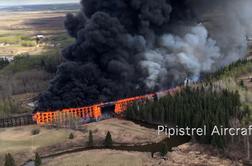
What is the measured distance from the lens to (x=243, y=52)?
437 feet

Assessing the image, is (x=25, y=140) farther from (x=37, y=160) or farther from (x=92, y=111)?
(x=92, y=111)

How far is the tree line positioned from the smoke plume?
9445 mm

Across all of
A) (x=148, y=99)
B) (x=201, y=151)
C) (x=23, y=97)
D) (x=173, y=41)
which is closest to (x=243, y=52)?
(x=173, y=41)

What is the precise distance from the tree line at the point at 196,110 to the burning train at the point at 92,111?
2.99 meters

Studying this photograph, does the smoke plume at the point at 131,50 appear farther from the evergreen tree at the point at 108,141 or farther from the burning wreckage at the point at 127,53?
the evergreen tree at the point at 108,141

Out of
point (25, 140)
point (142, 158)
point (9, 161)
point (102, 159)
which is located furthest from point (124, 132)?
point (9, 161)

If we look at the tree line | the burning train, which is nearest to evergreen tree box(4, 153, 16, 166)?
the burning train

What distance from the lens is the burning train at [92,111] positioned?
270ft

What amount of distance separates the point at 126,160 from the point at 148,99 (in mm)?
27121

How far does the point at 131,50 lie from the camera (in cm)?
9944

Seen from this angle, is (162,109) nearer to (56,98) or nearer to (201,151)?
(201,151)

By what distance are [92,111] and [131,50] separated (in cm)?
1993

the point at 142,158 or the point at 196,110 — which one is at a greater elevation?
the point at 196,110

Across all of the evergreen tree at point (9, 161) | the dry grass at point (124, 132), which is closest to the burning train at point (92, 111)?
the dry grass at point (124, 132)
